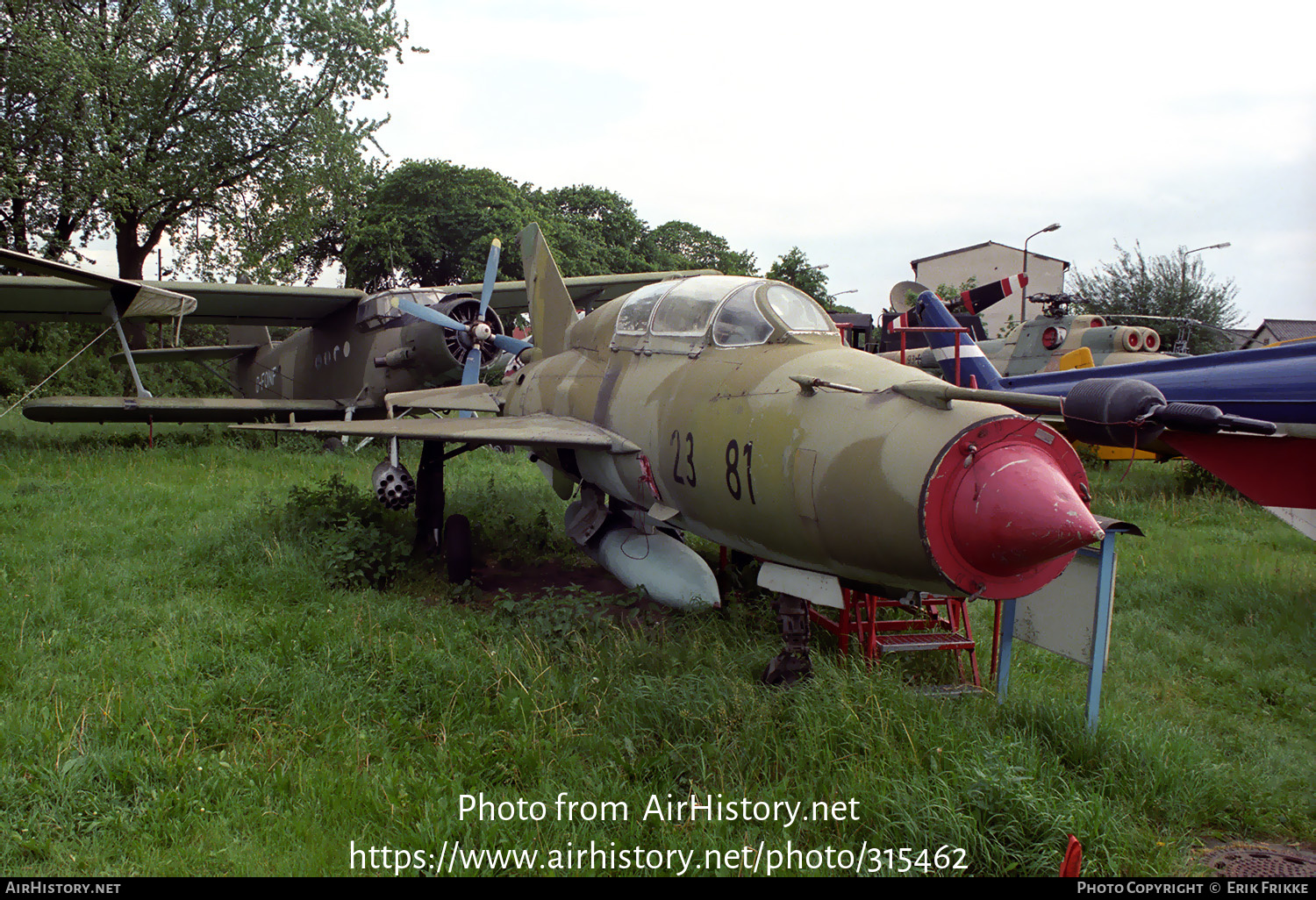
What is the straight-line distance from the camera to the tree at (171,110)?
A: 61.8ft

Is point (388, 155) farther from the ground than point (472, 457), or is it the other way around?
point (388, 155)

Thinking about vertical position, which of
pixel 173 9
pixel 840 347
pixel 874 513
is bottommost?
pixel 874 513

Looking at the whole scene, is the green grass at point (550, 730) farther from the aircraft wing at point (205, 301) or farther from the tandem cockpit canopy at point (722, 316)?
the aircraft wing at point (205, 301)

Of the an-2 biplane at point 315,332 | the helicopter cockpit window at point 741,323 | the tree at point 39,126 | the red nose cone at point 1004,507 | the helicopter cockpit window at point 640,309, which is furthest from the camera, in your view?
the tree at point 39,126

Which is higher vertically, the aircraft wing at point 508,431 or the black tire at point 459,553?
the aircraft wing at point 508,431

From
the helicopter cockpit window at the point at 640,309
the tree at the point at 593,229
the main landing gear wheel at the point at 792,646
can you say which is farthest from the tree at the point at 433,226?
the main landing gear wheel at the point at 792,646

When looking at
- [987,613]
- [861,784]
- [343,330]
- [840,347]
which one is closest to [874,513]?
[861,784]

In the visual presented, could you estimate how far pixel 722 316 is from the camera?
534 centimetres

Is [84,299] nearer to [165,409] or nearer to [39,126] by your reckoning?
[165,409]

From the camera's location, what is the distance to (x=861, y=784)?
3.49 metres

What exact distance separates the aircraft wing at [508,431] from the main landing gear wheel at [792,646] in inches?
63.2

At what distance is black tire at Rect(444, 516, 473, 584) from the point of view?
7.67 m
